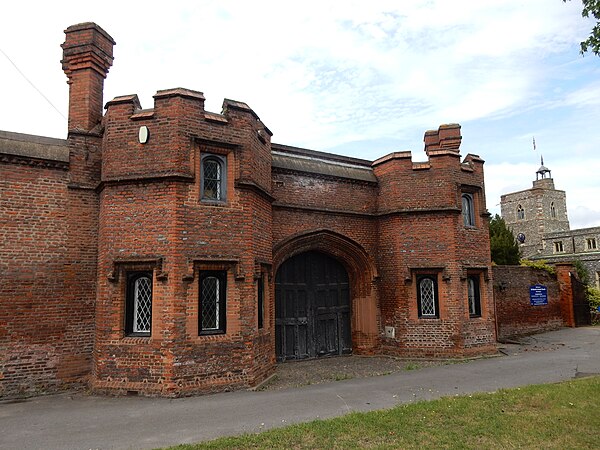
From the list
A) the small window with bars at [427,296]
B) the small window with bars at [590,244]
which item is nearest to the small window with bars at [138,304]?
the small window with bars at [427,296]

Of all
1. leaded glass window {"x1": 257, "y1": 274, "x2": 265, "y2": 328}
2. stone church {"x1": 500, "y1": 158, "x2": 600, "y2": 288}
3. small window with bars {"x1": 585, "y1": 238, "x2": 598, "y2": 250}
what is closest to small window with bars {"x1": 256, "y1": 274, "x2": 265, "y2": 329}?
leaded glass window {"x1": 257, "y1": 274, "x2": 265, "y2": 328}

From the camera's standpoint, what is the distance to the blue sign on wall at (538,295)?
18.2m

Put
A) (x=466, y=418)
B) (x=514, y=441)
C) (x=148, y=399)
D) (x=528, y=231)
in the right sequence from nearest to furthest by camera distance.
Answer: (x=514, y=441), (x=466, y=418), (x=148, y=399), (x=528, y=231)

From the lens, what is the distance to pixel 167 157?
9172mm

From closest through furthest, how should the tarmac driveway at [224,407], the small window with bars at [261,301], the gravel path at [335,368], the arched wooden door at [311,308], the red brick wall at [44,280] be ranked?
1. the tarmac driveway at [224,407]
2. the red brick wall at [44,280]
3. the gravel path at [335,368]
4. the small window with bars at [261,301]
5. the arched wooden door at [311,308]

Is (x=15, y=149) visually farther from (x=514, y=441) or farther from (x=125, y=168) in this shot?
(x=514, y=441)

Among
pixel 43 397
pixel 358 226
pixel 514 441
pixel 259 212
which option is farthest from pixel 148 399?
pixel 358 226

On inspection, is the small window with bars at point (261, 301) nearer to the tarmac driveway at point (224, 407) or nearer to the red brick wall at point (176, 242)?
the red brick wall at point (176, 242)

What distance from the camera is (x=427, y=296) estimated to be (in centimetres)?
1305

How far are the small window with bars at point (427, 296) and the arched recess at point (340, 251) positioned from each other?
4.47 feet

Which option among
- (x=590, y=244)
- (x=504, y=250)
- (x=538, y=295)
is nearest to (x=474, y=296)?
(x=538, y=295)

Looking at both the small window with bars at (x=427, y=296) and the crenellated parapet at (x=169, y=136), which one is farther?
the small window with bars at (x=427, y=296)

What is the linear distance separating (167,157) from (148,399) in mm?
4878

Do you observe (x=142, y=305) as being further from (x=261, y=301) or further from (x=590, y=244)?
(x=590, y=244)
